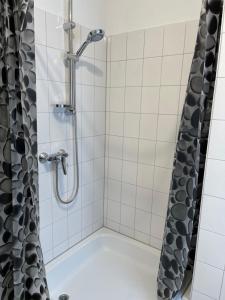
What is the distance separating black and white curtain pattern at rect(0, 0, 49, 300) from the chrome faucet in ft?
0.88

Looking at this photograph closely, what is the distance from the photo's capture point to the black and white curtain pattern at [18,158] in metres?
0.98

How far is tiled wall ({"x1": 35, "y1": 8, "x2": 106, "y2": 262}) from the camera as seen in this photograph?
136cm

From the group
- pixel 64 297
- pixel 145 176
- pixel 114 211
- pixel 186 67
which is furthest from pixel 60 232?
pixel 186 67

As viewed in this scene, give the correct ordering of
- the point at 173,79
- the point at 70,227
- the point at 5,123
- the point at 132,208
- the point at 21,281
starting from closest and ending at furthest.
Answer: the point at 5,123
the point at 21,281
the point at 173,79
the point at 70,227
the point at 132,208

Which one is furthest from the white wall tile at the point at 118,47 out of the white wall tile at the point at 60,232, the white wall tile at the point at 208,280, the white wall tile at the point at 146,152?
the white wall tile at the point at 208,280

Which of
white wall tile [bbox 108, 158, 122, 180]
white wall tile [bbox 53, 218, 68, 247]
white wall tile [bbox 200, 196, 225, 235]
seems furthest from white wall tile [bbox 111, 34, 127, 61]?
white wall tile [bbox 53, 218, 68, 247]

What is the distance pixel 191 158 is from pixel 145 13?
1.08 m

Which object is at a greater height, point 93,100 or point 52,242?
point 93,100

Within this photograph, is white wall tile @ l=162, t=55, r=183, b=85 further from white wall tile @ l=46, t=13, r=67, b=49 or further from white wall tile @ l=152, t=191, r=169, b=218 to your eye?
white wall tile @ l=152, t=191, r=169, b=218

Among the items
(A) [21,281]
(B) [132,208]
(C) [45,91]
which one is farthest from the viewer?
(B) [132,208]

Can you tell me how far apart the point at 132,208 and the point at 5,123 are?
1226mm

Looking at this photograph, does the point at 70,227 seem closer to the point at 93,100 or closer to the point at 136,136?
the point at 136,136

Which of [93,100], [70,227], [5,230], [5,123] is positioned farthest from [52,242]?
[93,100]

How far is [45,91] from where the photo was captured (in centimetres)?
138
